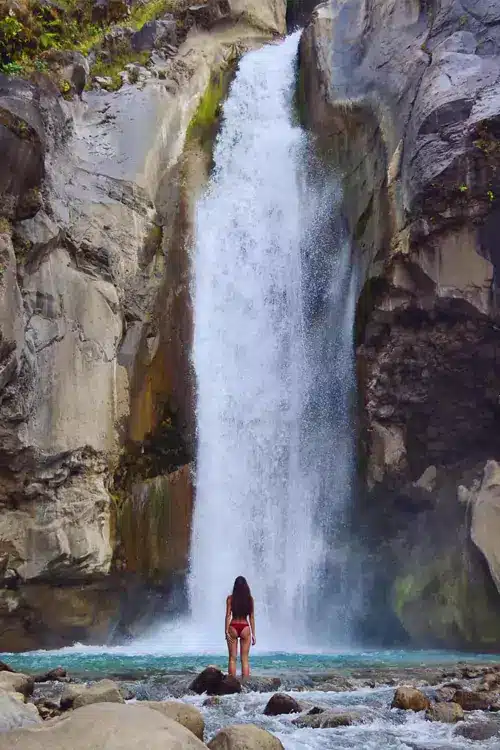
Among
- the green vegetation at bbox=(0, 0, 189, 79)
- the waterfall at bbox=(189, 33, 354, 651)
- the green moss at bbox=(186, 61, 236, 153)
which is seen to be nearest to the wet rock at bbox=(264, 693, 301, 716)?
the waterfall at bbox=(189, 33, 354, 651)

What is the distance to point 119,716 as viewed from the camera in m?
4.67

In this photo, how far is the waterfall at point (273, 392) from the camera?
1619 centimetres

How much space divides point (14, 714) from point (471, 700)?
202 inches

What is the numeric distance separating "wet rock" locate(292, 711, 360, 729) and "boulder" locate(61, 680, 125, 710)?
179cm

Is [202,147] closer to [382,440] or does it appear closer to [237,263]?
[237,263]

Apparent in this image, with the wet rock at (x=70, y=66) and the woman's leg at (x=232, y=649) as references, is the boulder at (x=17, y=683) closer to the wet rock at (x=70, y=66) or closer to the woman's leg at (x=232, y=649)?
the woman's leg at (x=232, y=649)

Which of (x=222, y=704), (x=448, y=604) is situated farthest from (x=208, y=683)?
(x=448, y=604)

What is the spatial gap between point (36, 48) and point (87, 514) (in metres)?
11.8

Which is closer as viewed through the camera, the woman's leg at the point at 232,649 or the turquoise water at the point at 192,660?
the woman's leg at the point at 232,649

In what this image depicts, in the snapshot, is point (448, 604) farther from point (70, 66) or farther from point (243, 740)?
point (70, 66)

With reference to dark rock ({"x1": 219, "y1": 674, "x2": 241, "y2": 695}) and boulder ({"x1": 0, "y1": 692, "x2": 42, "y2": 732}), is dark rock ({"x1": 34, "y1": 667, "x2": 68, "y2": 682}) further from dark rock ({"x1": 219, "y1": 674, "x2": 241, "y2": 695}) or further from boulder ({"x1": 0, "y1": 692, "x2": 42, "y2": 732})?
boulder ({"x1": 0, "y1": 692, "x2": 42, "y2": 732})

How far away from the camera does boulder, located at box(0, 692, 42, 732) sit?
5621mm

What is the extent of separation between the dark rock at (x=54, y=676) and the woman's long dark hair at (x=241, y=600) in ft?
7.66

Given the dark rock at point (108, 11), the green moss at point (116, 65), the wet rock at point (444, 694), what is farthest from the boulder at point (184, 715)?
the dark rock at point (108, 11)
